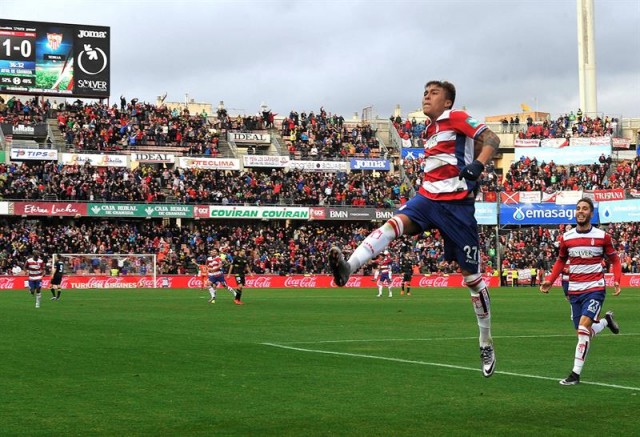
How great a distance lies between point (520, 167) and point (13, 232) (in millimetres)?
35156

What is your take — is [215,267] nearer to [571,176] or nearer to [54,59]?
[54,59]

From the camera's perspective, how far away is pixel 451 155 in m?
10.1

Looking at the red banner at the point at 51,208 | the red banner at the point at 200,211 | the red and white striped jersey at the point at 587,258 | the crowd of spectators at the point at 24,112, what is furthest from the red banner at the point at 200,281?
the red and white striped jersey at the point at 587,258

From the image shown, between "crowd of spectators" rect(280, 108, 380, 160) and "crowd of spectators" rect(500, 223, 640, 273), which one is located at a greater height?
"crowd of spectators" rect(280, 108, 380, 160)

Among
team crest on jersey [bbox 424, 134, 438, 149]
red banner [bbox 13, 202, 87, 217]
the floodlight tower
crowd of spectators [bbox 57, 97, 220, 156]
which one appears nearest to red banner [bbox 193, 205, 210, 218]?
crowd of spectators [bbox 57, 97, 220, 156]

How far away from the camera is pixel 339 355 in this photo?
17234mm

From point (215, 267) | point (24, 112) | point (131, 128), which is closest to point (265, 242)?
point (131, 128)

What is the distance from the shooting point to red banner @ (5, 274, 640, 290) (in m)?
55.8

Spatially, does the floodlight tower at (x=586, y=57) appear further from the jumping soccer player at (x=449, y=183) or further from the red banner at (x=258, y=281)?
the jumping soccer player at (x=449, y=183)

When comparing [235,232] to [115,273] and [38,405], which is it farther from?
[38,405]

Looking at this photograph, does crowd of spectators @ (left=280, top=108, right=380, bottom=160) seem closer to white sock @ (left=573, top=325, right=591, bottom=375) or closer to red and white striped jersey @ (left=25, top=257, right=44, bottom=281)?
red and white striped jersey @ (left=25, top=257, right=44, bottom=281)

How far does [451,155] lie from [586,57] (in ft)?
250

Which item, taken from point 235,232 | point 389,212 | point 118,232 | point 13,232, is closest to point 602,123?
point 389,212

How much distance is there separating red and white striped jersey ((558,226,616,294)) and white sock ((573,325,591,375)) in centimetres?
56
